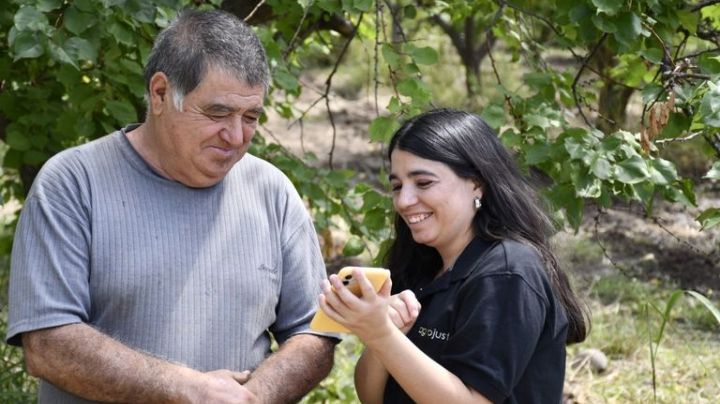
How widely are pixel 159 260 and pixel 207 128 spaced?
1.18 ft

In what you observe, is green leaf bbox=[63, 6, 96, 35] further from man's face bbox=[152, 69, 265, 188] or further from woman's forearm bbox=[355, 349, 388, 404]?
woman's forearm bbox=[355, 349, 388, 404]

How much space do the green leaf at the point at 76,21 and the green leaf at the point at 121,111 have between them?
1.60 ft

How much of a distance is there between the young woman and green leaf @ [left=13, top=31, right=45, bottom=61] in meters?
1.13

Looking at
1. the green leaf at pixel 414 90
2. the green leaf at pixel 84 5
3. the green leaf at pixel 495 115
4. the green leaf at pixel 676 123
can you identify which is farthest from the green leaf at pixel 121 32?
the green leaf at pixel 676 123

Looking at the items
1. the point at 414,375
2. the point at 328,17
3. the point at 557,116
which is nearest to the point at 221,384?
the point at 414,375

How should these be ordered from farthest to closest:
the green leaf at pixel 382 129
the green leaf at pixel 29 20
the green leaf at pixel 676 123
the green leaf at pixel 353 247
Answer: the green leaf at pixel 353 247, the green leaf at pixel 382 129, the green leaf at pixel 676 123, the green leaf at pixel 29 20

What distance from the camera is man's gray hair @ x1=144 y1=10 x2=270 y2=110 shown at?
118 inches

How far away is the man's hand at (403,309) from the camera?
2.82m

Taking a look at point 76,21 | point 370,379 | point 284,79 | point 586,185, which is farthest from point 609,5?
point 76,21

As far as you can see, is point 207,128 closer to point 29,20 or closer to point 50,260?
point 50,260

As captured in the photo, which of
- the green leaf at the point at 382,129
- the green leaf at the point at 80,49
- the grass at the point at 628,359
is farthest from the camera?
the grass at the point at 628,359

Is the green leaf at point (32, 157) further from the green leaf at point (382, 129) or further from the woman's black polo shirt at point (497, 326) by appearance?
the woman's black polo shirt at point (497, 326)

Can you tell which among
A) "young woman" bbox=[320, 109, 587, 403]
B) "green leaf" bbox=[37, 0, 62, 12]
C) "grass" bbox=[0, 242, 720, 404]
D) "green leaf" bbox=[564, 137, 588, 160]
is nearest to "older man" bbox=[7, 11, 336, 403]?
"young woman" bbox=[320, 109, 587, 403]

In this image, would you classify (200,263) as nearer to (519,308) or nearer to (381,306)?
(381,306)
